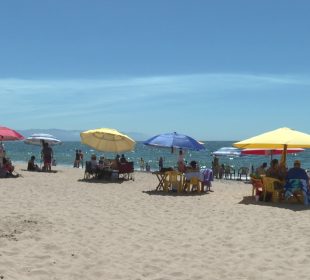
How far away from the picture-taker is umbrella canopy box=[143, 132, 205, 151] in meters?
14.4

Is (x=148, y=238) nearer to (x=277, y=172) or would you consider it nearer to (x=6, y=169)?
(x=277, y=172)

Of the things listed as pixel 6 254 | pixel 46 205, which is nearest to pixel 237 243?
pixel 6 254

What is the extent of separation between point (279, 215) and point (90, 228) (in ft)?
14.3

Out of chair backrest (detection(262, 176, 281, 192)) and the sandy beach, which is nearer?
the sandy beach

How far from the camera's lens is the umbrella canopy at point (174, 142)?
47.4 ft

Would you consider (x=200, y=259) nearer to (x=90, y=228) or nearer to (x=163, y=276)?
(x=163, y=276)

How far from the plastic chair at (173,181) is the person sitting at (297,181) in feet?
10.8

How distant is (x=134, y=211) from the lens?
10.1m

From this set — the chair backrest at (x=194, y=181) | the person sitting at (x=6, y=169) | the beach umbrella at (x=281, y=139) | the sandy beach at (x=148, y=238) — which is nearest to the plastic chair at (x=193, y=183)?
the chair backrest at (x=194, y=181)

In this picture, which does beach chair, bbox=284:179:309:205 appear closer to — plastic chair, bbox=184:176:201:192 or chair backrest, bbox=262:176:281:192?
chair backrest, bbox=262:176:281:192

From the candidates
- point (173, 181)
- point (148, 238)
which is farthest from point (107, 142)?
point (148, 238)

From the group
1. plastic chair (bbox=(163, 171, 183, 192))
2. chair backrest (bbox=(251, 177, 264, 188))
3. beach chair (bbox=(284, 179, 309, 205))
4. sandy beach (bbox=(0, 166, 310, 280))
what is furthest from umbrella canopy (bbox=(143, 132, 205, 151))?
beach chair (bbox=(284, 179, 309, 205))

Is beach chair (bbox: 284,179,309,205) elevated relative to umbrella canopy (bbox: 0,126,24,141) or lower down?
lower down

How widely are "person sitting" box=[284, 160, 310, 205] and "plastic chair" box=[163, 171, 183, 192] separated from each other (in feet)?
10.8
